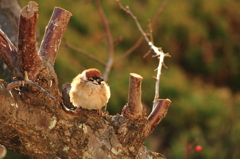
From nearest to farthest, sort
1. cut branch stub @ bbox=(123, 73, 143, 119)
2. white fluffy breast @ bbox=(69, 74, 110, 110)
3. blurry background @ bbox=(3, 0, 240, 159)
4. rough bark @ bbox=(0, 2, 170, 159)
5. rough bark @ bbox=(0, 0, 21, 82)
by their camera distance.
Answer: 1. rough bark @ bbox=(0, 2, 170, 159)
2. cut branch stub @ bbox=(123, 73, 143, 119)
3. white fluffy breast @ bbox=(69, 74, 110, 110)
4. rough bark @ bbox=(0, 0, 21, 82)
5. blurry background @ bbox=(3, 0, 240, 159)

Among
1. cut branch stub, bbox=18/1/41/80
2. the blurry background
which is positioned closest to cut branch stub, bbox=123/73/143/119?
cut branch stub, bbox=18/1/41/80

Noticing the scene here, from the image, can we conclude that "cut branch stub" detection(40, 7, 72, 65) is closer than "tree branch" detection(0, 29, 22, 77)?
No

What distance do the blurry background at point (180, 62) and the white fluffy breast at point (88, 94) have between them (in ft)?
3.16

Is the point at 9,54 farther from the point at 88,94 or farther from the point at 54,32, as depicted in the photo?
the point at 88,94

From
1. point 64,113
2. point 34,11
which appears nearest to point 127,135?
point 64,113

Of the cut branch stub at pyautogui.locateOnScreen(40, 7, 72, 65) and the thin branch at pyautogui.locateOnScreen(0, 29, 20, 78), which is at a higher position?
the cut branch stub at pyautogui.locateOnScreen(40, 7, 72, 65)

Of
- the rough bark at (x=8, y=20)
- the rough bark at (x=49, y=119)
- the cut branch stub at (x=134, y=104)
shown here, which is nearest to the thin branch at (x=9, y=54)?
the rough bark at (x=49, y=119)

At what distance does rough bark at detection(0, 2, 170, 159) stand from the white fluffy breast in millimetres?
329

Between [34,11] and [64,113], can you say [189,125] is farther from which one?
[34,11]

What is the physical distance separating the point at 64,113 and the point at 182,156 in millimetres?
2278

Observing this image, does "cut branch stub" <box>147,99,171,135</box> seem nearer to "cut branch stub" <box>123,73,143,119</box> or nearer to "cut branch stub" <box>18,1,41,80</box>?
"cut branch stub" <box>123,73,143,119</box>

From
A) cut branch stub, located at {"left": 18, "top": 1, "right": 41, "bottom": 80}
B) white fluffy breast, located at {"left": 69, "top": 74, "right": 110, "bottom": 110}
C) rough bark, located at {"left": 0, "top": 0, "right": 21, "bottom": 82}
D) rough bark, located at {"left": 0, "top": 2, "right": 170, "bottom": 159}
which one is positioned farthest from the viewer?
rough bark, located at {"left": 0, "top": 0, "right": 21, "bottom": 82}

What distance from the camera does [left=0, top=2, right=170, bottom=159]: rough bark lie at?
1.57 m

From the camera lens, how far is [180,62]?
23.0ft
